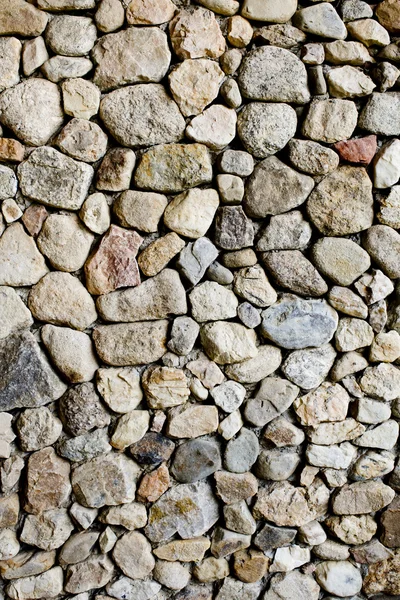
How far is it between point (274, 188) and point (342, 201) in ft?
0.56

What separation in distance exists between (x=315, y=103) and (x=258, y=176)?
226 millimetres

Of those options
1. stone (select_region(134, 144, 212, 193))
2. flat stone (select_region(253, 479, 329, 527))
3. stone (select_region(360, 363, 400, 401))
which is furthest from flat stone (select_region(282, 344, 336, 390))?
stone (select_region(134, 144, 212, 193))

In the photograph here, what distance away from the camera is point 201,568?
1546mm

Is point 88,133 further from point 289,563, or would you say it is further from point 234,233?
point 289,563

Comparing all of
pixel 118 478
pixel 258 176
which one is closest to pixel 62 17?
pixel 258 176

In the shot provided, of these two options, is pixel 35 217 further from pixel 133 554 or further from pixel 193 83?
pixel 133 554

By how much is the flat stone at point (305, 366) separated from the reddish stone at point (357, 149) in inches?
18.7

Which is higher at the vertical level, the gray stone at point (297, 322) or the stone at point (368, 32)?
the stone at point (368, 32)

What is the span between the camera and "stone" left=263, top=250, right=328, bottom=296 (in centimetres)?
146

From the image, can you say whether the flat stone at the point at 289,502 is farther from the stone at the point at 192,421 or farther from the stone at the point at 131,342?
the stone at the point at 131,342

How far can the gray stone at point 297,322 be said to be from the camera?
4.83 ft

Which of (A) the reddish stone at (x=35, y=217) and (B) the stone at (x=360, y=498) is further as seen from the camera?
(B) the stone at (x=360, y=498)

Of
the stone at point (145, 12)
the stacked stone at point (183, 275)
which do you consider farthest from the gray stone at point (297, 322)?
the stone at point (145, 12)

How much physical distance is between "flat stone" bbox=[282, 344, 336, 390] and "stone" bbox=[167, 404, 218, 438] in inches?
8.4
